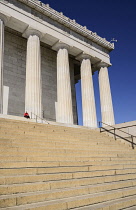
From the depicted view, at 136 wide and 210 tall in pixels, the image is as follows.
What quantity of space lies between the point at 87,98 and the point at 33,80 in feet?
29.9

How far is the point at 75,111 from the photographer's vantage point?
A: 3231 centimetres

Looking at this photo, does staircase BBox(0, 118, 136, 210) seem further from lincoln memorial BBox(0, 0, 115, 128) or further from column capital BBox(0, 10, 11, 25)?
column capital BBox(0, 10, 11, 25)

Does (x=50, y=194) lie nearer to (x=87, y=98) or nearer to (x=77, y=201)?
(x=77, y=201)

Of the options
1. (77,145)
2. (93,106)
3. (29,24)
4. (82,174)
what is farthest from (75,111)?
(82,174)

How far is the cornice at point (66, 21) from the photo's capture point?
24023 millimetres

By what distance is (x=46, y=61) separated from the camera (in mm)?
30875

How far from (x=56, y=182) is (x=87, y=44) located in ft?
87.3

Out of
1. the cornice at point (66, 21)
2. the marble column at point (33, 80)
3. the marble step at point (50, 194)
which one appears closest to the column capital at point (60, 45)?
the cornice at point (66, 21)

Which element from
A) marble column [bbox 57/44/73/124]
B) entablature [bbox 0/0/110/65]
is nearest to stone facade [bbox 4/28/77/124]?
entablature [bbox 0/0/110/65]

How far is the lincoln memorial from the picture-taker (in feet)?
72.6

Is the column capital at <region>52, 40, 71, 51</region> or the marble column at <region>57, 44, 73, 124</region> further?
the column capital at <region>52, 40, 71, 51</region>

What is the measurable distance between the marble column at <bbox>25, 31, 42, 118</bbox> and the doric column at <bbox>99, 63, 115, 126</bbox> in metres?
11.9

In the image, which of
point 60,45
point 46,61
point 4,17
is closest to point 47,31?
point 60,45

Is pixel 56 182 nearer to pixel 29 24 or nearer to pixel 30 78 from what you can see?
pixel 30 78
